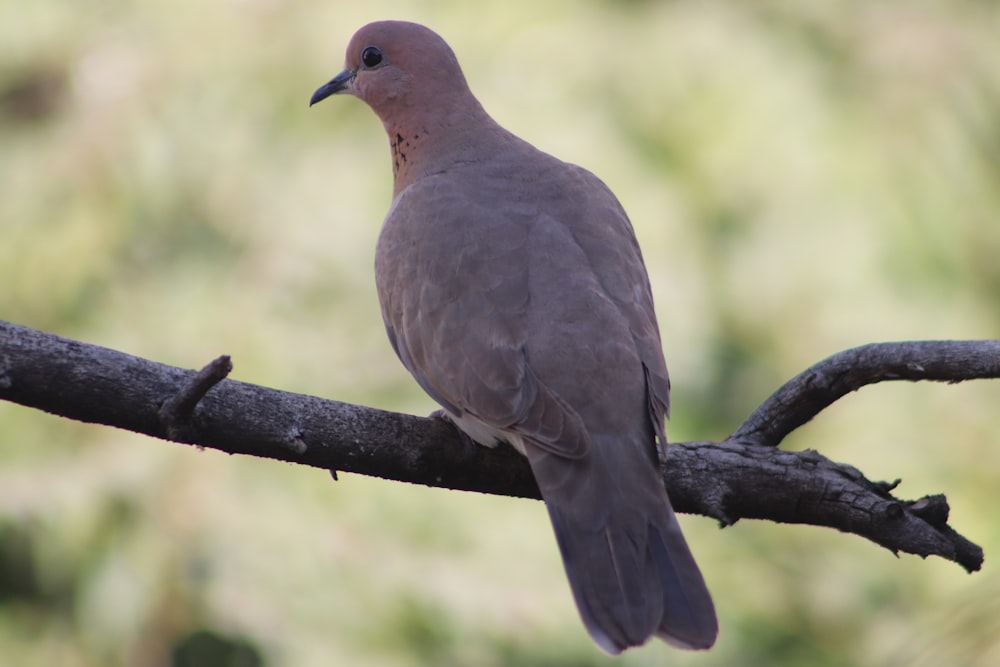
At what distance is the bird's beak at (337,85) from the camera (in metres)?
3.75

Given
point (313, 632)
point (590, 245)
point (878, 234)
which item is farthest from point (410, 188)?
point (878, 234)

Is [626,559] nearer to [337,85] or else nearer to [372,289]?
[337,85]

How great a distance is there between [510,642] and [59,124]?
2645mm

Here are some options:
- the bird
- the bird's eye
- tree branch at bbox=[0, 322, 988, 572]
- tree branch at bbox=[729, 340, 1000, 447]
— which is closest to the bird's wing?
the bird

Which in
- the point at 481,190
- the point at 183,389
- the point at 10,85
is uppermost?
the point at 10,85

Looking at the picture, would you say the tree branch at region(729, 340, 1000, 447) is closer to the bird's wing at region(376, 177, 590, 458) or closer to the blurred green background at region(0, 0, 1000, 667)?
the bird's wing at region(376, 177, 590, 458)

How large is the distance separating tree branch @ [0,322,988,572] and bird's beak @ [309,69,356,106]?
148cm

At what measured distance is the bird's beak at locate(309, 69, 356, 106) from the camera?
3.75m

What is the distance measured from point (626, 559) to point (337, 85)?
1952 millimetres

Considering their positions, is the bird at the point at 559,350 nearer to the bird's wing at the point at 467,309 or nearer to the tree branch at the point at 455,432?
the bird's wing at the point at 467,309

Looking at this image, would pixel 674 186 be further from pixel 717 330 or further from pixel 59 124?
pixel 59 124

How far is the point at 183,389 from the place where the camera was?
2186 millimetres

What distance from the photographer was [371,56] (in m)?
3.70

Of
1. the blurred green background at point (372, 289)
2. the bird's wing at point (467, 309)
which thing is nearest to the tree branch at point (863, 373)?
the bird's wing at point (467, 309)
